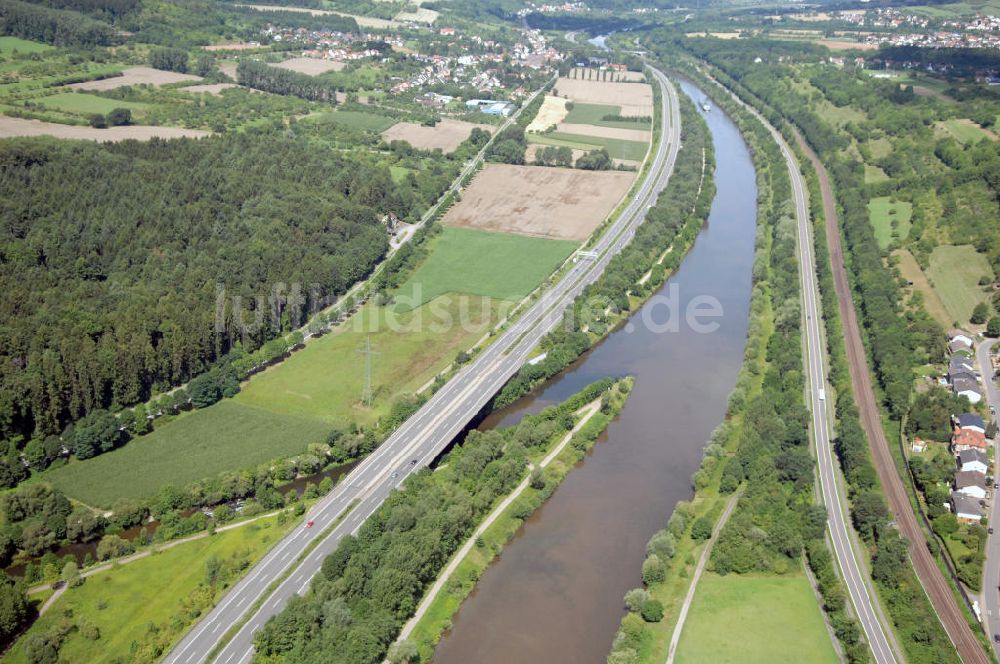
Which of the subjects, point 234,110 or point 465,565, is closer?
point 465,565

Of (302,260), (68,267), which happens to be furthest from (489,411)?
(68,267)

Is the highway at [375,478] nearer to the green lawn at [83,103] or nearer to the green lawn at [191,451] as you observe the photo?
the green lawn at [191,451]

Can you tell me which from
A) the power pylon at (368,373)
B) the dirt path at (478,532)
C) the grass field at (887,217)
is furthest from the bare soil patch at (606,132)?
the dirt path at (478,532)

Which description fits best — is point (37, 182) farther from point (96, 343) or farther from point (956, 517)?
point (956, 517)

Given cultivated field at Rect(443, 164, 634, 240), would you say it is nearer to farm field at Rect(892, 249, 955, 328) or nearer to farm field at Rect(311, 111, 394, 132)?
farm field at Rect(311, 111, 394, 132)

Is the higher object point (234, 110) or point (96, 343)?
point (234, 110)

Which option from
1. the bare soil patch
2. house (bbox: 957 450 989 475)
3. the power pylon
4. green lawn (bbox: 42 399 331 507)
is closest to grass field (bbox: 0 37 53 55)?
the bare soil patch
